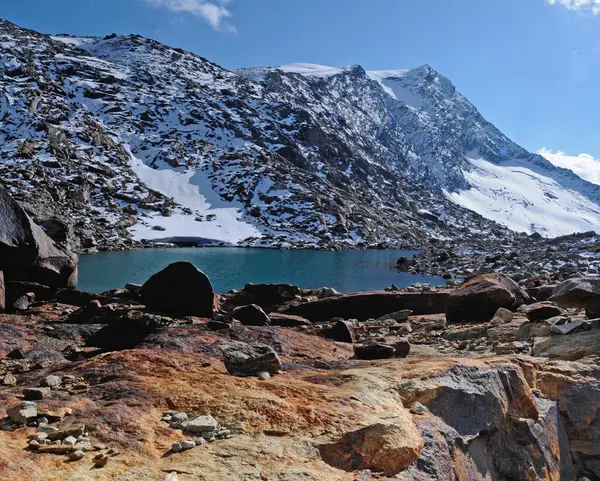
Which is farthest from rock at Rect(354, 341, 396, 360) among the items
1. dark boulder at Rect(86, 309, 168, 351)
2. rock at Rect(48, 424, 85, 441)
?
rock at Rect(48, 424, 85, 441)

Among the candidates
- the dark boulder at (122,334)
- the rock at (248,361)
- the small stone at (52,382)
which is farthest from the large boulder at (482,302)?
the small stone at (52,382)

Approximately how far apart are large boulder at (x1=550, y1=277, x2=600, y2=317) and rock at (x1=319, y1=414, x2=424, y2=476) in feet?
35.0

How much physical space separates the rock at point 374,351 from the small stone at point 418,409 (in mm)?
3865

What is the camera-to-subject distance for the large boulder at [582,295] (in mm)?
13758

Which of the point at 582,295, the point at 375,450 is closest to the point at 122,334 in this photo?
the point at 375,450

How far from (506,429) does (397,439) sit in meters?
3.40

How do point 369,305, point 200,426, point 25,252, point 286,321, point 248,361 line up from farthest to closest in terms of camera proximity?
1. point 369,305
2. point 25,252
3. point 286,321
4. point 248,361
5. point 200,426

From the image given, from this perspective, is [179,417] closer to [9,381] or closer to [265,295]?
[9,381]

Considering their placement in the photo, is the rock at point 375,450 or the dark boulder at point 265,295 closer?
the rock at point 375,450

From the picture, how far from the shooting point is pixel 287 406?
6.17 metres

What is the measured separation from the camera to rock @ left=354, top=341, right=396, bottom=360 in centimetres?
1081

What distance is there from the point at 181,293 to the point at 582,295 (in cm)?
1296

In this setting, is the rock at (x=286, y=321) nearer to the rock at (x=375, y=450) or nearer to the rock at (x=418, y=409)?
the rock at (x=418, y=409)

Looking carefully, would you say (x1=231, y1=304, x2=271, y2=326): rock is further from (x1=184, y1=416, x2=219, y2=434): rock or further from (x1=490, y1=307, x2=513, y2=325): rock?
(x1=184, y1=416, x2=219, y2=434): rock
